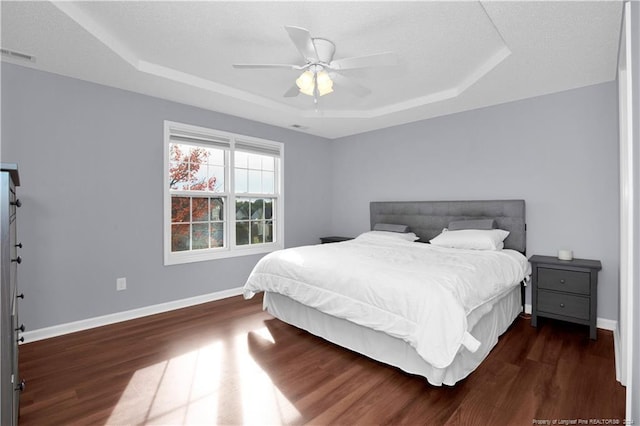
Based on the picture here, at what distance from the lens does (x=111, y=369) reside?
235cm

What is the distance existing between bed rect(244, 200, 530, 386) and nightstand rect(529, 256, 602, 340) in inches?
6.6

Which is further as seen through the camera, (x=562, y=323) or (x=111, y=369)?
(x=562, y=323)

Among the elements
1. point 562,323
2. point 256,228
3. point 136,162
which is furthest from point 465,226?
point 136,162

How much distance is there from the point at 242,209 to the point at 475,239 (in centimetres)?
305

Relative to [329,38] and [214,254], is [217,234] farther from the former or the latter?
[329,38]

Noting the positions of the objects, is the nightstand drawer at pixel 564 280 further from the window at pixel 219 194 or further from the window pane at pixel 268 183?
the window pane at pixel 268 183

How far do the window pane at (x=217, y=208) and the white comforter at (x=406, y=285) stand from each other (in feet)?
4.44

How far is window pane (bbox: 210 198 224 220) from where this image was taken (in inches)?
165

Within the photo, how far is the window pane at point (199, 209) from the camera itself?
158 inches

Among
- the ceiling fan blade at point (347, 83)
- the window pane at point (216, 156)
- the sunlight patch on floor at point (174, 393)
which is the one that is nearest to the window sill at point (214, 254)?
the window pane at point (216, 156)

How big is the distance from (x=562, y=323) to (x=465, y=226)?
1.34 meters

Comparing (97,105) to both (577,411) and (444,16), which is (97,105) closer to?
(444,16)

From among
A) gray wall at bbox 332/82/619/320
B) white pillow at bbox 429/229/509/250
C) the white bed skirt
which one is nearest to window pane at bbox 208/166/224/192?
the white bed skirt

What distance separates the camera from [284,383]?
2.17 m
